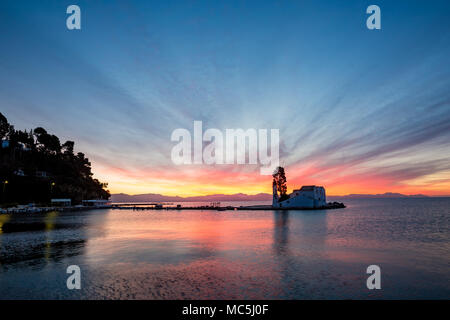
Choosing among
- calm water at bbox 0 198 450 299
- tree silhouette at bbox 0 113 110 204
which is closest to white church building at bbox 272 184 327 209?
calm water at bbox 0 198 450 299

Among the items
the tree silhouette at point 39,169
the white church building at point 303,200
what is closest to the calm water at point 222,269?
the white church building at point 303,200

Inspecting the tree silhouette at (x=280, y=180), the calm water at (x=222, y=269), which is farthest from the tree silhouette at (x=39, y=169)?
the tree silhouette at (x=280, y=180)

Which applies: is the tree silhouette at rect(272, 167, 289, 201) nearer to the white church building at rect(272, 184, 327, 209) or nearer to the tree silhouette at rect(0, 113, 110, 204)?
the white church building at rect(272, 184, 327, 209)

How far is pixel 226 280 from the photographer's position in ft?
70.1

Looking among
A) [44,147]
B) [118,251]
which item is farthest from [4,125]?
[118,251]

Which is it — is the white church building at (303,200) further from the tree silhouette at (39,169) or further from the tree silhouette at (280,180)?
the tree silhouette at (39,169)

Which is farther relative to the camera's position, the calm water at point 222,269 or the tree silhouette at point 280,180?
the tree silhouette at point 280,180

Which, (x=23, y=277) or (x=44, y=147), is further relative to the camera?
(x=44, y=147)

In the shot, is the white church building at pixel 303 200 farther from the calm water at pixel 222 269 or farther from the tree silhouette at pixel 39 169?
the tree silhouette at pixel 39 169

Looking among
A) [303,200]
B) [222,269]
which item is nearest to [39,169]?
[303,200]

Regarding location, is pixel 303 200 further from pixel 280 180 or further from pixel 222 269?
pixel 222 269
